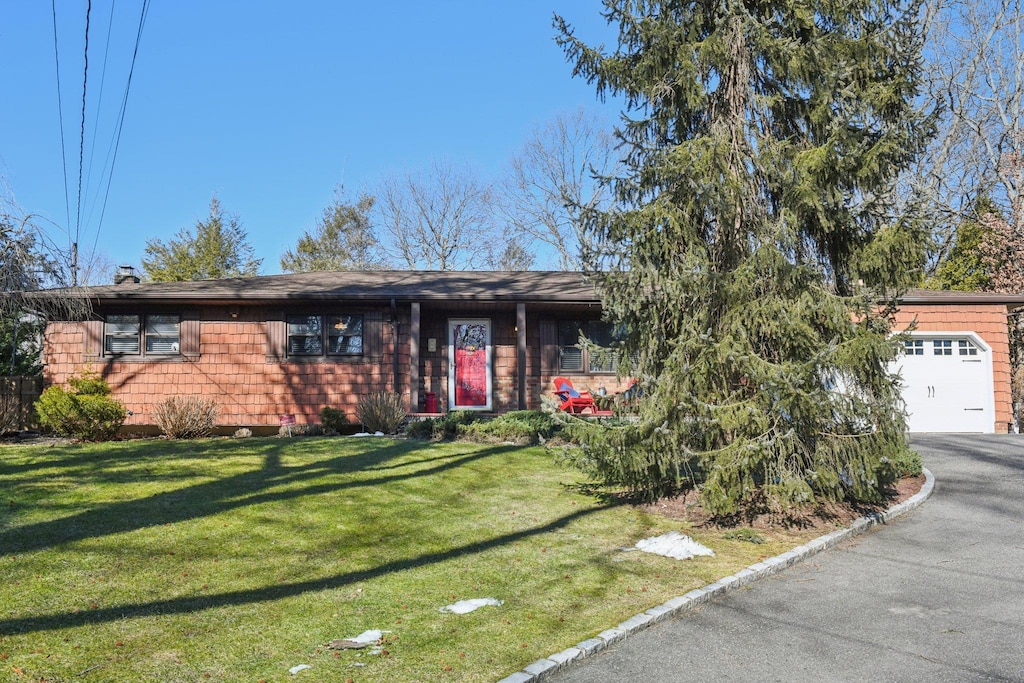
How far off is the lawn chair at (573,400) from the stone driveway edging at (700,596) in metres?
7.23

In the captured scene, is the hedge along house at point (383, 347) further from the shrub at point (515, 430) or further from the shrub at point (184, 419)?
the shrub at point (515, 430)

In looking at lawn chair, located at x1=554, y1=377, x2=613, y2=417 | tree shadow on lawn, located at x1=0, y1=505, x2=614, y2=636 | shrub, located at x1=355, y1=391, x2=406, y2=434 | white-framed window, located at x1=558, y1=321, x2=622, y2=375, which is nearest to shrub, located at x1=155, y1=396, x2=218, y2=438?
shrub, located at x1=355, y1=391, x2=406, y2=434

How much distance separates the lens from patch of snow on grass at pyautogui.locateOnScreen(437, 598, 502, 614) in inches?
197

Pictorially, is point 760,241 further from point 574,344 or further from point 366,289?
point 366,289

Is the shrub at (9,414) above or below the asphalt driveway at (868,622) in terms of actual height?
above

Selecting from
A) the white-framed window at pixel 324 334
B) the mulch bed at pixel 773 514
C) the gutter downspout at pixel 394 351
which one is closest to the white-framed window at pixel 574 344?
the gutter downspout at pixel 394 351

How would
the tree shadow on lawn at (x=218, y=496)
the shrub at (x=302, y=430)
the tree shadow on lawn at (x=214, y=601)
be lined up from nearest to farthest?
the tree shadow on lawn at (x=214, y=601) < the tree shadow on lawn at (x=218, y=496) < the shrub at (x=302, y=430)

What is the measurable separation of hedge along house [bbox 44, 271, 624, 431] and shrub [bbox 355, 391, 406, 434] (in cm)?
155

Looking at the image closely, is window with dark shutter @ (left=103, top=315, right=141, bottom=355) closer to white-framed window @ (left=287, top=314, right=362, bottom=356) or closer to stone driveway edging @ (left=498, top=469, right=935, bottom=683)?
white-framed window @ (left=287, top=314, right=362, bottom=356)

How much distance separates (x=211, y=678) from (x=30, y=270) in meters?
8.92

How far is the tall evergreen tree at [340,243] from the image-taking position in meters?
36.7

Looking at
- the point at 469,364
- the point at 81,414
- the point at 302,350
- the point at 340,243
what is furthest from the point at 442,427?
the point at 340,243

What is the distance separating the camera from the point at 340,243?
A: 122ft

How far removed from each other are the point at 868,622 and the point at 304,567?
163 inches
